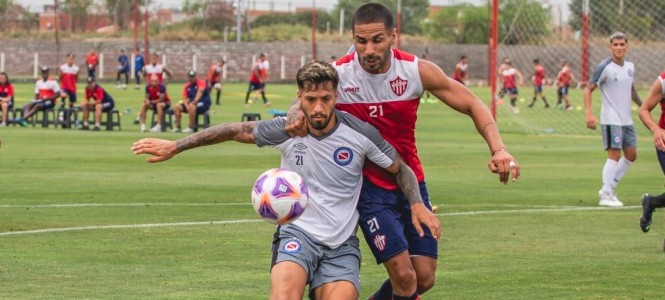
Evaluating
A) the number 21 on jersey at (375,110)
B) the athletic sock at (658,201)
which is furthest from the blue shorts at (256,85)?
the number 21 on jersey at (375,110)

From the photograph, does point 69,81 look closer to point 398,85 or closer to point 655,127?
point 655,127

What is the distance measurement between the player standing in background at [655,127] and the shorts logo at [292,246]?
706 cm

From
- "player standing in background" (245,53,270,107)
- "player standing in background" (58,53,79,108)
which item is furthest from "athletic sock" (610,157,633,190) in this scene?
"player standing in background" (245,53,270,107)

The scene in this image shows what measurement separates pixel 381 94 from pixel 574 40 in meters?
38.3

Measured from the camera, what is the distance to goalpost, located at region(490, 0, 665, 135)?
3972 cm

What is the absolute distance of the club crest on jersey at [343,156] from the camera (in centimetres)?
839

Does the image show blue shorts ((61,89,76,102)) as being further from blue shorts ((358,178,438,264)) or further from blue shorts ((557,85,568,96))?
blue shorts ((358,178,438,264))

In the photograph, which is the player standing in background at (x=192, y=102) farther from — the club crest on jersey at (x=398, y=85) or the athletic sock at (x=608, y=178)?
the club crest on jersey at (x=398, y=85)

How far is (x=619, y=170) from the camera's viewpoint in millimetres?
19219

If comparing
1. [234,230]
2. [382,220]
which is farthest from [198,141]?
[234,230]

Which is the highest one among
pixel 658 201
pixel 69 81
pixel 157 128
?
pixel 658 201

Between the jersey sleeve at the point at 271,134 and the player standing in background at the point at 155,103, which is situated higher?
the jersey sleeve at the point at 271,134

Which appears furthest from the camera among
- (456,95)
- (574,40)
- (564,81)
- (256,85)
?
A: (256,85)

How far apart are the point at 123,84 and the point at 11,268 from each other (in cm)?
6234
